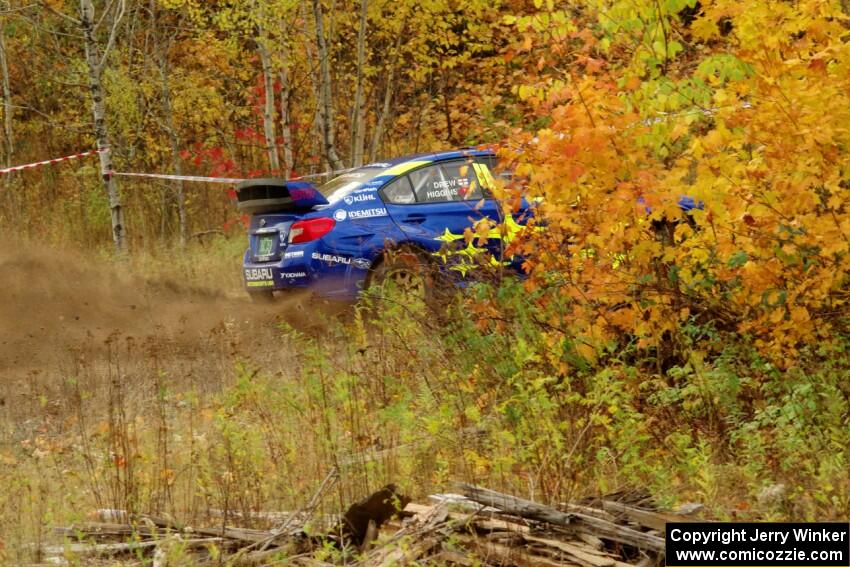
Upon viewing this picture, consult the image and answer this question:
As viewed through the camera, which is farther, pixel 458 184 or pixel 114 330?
pixel 114 330

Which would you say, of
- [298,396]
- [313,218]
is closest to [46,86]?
[313,218]

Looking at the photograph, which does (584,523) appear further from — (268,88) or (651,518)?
(268,88)

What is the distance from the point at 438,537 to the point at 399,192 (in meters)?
7.33

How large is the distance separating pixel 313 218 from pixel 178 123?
12.3 meters

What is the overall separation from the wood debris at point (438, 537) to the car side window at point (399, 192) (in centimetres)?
654

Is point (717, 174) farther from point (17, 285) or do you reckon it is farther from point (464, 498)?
point (17, 285)

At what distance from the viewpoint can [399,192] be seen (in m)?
12.3

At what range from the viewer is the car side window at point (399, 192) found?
12250mm

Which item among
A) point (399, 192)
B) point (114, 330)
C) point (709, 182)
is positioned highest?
point (399, 192)

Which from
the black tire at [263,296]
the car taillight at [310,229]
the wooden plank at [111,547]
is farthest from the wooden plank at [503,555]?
the black tire at [263,296]

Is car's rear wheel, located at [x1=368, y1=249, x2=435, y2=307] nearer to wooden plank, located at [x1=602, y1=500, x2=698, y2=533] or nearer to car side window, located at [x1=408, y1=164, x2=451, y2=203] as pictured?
car side window, located at [x1=408, y1=164, x2=451, y2=203]

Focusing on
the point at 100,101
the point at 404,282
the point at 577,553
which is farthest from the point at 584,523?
the point at 100,101

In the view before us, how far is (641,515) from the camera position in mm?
5207

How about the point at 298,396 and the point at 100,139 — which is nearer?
the point at 298,396
